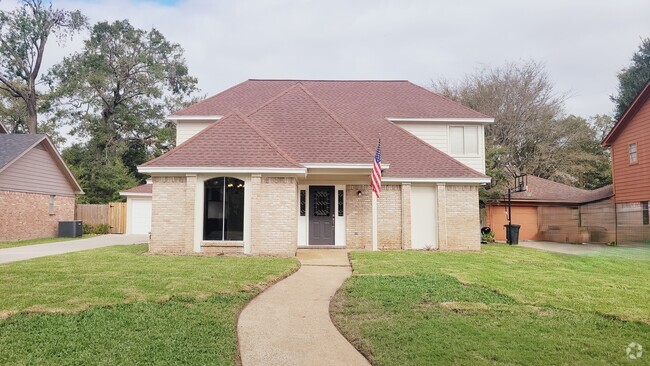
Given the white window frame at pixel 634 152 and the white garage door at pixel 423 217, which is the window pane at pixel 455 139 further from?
the white window frame at pixel 634 152

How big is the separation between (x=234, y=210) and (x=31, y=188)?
1450cm

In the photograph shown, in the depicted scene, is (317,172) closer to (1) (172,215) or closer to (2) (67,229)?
(1) (172,215)

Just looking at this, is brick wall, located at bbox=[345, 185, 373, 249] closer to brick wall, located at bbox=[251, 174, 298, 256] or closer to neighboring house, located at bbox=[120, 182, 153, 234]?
brick wall, located at bbox=[251, 174, 298, 256]

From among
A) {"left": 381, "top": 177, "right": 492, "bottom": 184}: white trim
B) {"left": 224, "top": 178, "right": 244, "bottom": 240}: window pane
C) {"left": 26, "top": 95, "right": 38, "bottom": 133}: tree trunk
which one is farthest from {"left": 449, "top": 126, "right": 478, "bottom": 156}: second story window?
{"left": 26, "top": 95, "right": 38, "bottom": 133}: tree trunk

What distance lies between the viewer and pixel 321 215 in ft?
50.8

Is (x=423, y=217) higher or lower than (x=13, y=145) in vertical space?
lower

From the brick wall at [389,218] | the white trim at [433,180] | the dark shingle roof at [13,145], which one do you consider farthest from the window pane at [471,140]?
the dark shingle roof at [13,145]

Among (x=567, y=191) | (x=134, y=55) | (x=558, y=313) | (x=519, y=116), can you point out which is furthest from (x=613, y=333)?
(x=134, y=55)

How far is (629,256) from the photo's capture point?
46.0ft

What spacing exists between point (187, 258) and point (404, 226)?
25.7 ft

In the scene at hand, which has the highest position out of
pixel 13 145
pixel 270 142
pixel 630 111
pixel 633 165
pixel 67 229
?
pixel 630 111

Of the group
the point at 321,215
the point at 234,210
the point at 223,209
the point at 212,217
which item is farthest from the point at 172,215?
the point at 321,215

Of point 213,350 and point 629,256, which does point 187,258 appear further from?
point 629,256

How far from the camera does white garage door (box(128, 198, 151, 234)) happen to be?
88.4 feet
